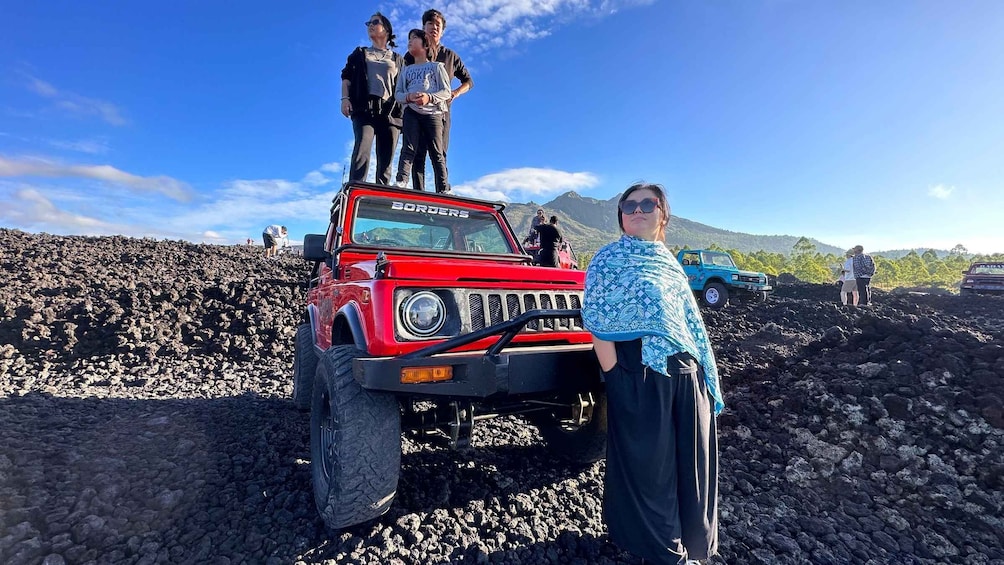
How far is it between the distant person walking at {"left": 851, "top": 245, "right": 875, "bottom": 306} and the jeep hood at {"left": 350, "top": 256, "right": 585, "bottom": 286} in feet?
42.6

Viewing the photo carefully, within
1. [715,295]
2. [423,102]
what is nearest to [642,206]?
[423,102]

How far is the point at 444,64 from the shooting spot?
16.3ft

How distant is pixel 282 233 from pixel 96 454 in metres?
18.5

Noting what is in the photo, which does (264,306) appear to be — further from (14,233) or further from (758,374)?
(14,233)

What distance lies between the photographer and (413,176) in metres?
5.11

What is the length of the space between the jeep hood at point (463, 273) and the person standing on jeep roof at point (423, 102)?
7.50 ft

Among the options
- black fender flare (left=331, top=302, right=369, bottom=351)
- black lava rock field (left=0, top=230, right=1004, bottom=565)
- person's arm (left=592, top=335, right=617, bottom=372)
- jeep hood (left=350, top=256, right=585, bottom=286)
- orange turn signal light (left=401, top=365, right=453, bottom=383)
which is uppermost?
jeep hood (left=350, top=256, right=585, bottom=286)

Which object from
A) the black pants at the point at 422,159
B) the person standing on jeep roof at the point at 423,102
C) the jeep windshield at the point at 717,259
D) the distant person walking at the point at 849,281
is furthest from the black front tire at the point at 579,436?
the jeep windshield at the point at 717,259

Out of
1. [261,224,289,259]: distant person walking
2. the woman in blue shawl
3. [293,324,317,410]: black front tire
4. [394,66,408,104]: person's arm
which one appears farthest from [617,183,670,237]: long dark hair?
[261,224,289,259]: distant person walking

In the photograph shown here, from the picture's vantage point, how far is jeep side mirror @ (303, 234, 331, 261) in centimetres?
339

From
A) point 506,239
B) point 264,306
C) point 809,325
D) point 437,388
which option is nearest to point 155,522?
point 437,388

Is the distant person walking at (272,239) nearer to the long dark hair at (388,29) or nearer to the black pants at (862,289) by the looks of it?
the long dark hair at (388,29)

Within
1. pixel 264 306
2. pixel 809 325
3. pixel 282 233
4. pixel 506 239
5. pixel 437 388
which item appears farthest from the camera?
pixel 282 233

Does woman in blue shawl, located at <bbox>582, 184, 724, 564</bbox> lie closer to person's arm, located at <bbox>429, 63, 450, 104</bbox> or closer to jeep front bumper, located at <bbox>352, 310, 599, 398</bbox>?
jeep front bumper, located at <bbox>352, 310, 599, 398</bbox>
